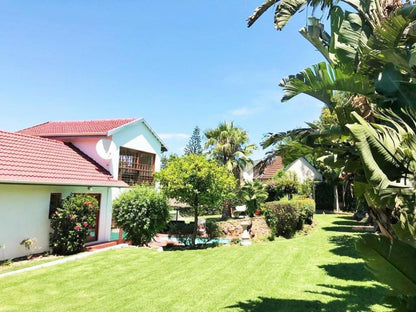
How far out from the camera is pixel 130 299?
7195 millimetres

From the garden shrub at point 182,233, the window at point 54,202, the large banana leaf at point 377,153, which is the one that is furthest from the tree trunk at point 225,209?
the large banana leaf at point 377,153

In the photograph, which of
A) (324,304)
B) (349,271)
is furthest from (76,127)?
(324,304)

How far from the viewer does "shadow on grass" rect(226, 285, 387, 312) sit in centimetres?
624

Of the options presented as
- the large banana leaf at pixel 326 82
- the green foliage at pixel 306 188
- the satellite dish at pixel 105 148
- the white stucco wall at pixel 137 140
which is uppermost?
the white stucco wall at pixel 137 140

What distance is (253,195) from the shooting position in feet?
80.6

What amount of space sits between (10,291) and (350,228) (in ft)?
63.4

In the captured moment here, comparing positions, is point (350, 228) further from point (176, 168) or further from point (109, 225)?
point (109, 225)

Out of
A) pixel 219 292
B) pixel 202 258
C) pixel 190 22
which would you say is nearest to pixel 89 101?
pixel 190 22

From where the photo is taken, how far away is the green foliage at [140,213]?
15.7 meters

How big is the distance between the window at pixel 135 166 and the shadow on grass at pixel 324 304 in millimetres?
15277

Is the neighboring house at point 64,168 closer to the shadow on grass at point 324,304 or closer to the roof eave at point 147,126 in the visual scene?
the roof eave at point 147,126

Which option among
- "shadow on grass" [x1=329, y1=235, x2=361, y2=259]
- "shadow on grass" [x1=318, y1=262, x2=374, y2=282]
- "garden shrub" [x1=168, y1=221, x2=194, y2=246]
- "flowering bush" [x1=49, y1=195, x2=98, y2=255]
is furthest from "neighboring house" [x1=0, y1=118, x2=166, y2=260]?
"shadow on grass" [x1=329, y1=235, x2=361, y2=259]

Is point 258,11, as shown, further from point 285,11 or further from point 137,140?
point 137,140

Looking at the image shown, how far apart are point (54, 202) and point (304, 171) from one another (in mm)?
31318
